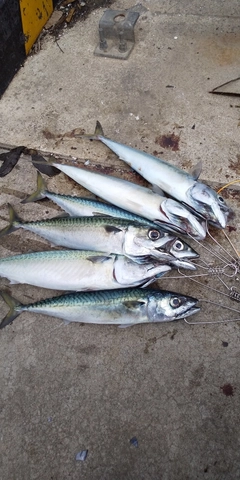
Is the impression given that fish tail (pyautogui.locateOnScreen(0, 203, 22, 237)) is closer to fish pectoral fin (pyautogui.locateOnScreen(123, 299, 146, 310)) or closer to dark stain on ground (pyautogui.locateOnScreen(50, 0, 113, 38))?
fish pectoral fin (pyautogui.locateOnScreen(123, 299, 146, 310))

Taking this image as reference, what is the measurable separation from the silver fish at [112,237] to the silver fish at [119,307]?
0.84ft

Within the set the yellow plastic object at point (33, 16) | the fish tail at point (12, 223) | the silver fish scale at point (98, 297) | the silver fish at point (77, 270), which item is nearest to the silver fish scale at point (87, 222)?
the fish tail at point (12, 223)

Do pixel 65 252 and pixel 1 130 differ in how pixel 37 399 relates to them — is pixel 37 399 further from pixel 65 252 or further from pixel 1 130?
pixel 1 130

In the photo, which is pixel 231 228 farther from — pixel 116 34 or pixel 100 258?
pixel 116 34

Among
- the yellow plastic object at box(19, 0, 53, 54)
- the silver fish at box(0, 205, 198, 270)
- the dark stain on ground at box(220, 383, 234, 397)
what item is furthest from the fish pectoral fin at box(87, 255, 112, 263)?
the yellow plastic object at box(19, 0, 53, 54)

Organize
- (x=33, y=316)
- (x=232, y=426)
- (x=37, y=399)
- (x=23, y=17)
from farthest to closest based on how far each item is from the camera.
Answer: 1. (x=23, y=17)
2. (x=33, y=316)
3. (x=37, y=399)
4. (x=232, y=426)

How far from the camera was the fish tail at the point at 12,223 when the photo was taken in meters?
3.11

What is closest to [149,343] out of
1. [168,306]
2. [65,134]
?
[168,306]

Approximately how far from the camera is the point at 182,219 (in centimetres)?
291

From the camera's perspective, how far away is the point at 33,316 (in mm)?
2850

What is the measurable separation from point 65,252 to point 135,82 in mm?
2067

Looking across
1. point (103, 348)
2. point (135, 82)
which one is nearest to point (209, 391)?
point (103, 348)

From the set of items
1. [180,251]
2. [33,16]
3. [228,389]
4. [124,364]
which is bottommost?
[228,389]

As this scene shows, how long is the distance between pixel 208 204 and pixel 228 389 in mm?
1205
